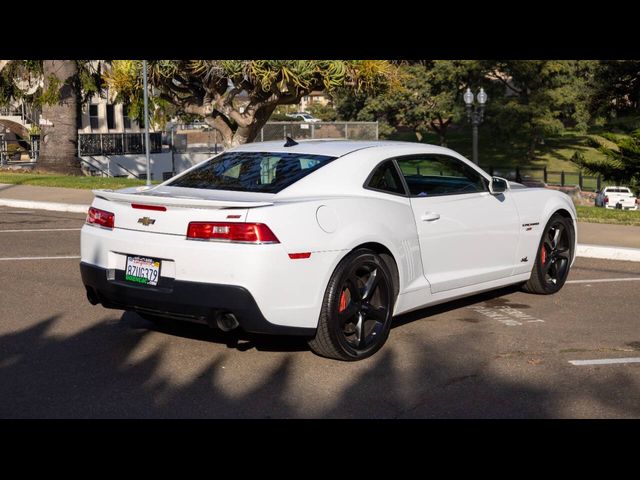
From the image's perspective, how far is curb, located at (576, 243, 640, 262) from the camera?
Answer: 36.9ft

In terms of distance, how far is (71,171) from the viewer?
26.8 m

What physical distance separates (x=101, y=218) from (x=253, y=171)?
3.95 feet

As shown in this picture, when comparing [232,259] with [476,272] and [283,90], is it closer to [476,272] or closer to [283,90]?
[476,272]

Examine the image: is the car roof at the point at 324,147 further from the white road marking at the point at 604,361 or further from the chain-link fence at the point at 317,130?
the chain-link fence at the point at 317,130

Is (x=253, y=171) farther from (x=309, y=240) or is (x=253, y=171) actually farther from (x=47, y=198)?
(x=47, y=198)

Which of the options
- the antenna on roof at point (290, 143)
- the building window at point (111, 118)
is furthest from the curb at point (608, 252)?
the building window at point (111, 118)

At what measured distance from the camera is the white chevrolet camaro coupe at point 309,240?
5.77m

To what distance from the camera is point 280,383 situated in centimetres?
577

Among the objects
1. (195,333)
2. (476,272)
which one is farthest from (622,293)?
(195,333)

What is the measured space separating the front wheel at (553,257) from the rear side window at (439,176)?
1.14 m

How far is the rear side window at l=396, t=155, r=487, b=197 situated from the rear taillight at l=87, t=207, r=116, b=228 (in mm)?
2313

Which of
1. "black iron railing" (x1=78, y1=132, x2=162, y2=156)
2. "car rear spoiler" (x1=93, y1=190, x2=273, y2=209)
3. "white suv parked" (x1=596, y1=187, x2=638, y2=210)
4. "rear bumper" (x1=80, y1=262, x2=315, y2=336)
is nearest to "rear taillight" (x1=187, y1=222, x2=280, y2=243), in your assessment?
"car rear spoiler" (x1=93, y1=190, x2=273, y2=209)
